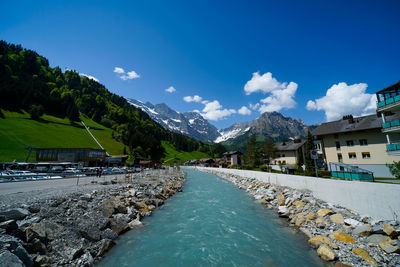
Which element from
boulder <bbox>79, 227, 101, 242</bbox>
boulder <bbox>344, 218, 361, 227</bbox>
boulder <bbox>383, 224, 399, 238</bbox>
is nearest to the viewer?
boulder <bbox>383, 224, 399, 238</bbox>

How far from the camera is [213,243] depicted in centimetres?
881

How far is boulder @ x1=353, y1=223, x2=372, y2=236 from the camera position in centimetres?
775

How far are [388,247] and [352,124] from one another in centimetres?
4084

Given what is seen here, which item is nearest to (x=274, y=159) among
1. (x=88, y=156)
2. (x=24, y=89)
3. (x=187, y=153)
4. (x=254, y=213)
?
(x=254, y=213)

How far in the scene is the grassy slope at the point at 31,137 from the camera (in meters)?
55.8

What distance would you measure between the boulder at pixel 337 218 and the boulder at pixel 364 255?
8.52ft

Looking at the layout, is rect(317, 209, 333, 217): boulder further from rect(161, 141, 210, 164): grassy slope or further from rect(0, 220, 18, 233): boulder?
rect(161, 141, 210, 164): grassy slope

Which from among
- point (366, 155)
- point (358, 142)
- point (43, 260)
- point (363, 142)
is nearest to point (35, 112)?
point (43, 260)

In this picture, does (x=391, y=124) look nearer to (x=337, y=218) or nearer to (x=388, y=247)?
(x=337, y=218)

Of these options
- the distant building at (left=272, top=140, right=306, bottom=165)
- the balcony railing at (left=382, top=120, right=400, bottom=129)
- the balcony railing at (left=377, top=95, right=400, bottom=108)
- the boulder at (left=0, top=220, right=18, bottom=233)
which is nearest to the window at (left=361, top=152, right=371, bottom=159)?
the balcony railing at (left=382, top=120, right=400, bottom=129)

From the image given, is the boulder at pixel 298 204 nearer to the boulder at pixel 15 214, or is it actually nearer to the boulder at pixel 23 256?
the boulder at pixel 23 256

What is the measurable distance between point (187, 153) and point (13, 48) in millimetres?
169575

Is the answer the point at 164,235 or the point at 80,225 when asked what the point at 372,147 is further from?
the point at 80,225

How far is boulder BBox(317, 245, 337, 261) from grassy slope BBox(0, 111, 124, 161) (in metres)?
73.8
